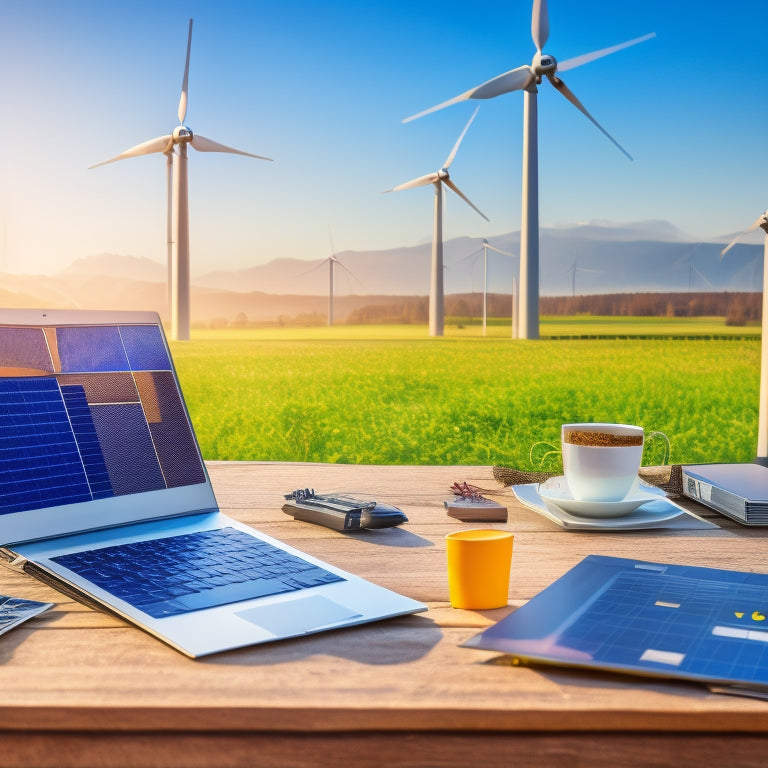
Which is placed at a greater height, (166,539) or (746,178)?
(746,178)

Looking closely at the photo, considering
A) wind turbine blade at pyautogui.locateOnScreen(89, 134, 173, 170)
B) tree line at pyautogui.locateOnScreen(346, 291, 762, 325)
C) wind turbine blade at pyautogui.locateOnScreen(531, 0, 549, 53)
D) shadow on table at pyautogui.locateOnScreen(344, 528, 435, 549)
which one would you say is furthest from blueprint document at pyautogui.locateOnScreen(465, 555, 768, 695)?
tree line at pyautogui.locateOnScreen(346, 291, 762, 325)

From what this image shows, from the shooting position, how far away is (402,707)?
0.58m

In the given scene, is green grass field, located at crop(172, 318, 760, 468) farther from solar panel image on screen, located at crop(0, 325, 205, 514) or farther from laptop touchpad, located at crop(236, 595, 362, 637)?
laptop touchpad, located at crop(236, 595, 362, 637)

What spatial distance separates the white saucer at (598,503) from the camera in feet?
3.93

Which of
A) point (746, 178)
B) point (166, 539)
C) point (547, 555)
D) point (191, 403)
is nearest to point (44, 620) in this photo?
point (166, 539)

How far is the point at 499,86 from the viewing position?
10875mm

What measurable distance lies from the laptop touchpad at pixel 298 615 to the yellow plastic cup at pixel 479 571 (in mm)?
111

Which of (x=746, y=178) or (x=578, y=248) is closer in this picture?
(x=746, y=178)

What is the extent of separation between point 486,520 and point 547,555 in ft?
0.72

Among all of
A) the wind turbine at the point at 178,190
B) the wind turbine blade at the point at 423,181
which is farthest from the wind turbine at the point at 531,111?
the wind turbine at the point at 178,190

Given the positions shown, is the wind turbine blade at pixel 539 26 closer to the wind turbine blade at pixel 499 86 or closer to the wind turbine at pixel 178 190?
the wind turbine blade at pixel 499 86

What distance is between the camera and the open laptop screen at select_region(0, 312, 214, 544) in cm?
103

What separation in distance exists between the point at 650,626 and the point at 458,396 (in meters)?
11.7

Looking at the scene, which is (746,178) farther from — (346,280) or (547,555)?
(547,555)
